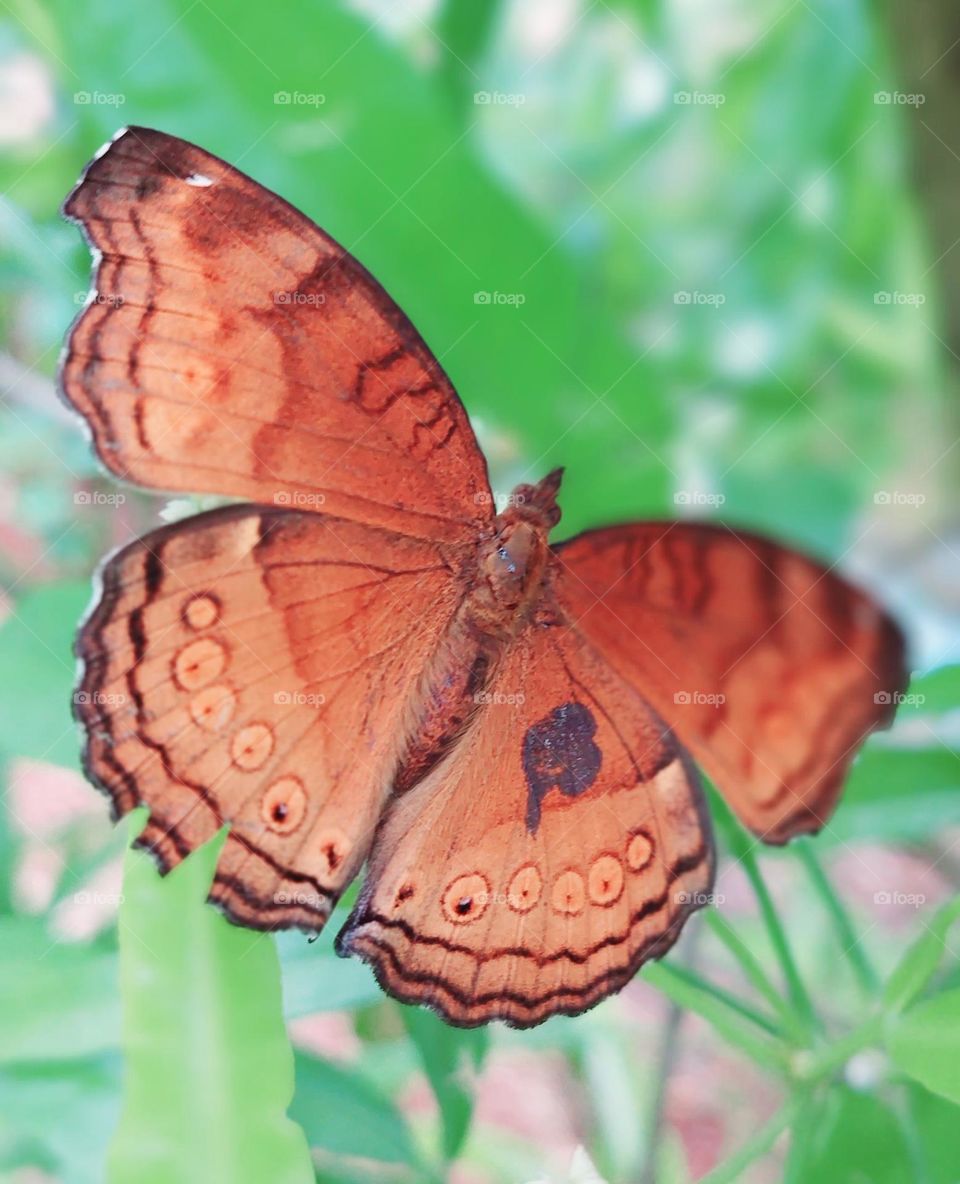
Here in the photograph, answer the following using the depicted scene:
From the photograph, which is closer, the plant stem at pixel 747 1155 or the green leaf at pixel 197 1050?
the green leaf at pixel 197 1050

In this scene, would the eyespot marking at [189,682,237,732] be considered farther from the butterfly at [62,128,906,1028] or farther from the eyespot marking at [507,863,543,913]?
the eyespot marking at [507,863,543,913]

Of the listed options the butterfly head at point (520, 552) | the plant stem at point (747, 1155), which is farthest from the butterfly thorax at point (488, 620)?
the plant stem at point (747, 1155)

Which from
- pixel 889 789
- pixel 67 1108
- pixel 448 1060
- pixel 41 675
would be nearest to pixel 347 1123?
pixel 448 1060

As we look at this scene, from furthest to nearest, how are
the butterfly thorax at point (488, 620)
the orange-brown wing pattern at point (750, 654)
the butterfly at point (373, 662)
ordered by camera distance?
1. the butterfly thorax at point (488, 620)
2. the butterfly at point (373, 662)
3. the orange-brown wing pattern at point (750, 654)

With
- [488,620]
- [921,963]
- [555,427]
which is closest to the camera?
[921,963]

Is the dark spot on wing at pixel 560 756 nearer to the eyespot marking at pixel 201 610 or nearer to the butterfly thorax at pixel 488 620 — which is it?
the butterfly thorax at pixel 488 620

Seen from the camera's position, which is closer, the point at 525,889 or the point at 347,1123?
the point at 525,889

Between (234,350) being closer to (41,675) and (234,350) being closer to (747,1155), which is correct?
(41,675)
